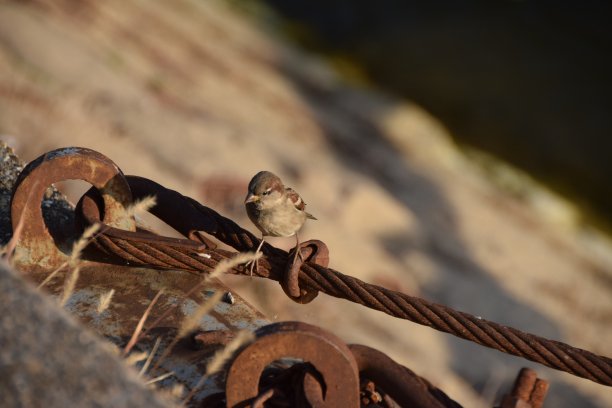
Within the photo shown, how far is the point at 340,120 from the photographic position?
1377cm

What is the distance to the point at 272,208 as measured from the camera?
366 cm

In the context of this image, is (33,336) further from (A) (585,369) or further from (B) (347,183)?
(B) (347,183)

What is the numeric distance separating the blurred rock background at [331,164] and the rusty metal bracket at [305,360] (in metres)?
3.90

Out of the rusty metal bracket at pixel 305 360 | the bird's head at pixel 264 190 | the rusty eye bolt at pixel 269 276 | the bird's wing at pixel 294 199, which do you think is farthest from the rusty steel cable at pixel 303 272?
the bird's wing at pixel 294 199

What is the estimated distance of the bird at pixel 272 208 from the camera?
3.52 metres

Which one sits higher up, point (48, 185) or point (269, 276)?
point (269, 276)

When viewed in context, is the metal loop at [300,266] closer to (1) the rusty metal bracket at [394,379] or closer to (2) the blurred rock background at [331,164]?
(1) the rusty metal bracket at [394,379]

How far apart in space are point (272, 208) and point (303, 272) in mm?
1174

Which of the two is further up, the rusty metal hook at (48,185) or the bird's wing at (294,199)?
the bird's wing at (294,199)

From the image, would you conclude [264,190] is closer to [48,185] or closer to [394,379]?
[48,185]

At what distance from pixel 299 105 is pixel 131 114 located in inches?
184

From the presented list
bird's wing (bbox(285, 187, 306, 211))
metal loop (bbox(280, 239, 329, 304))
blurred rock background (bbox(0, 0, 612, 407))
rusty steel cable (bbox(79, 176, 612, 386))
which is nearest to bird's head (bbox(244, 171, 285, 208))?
bird's wing (bbox(285, 187, 306, 211))

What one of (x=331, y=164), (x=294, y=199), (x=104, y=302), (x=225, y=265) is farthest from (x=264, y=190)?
(x=331, y=164)

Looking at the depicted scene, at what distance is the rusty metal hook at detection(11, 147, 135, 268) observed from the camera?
97.7 inches
